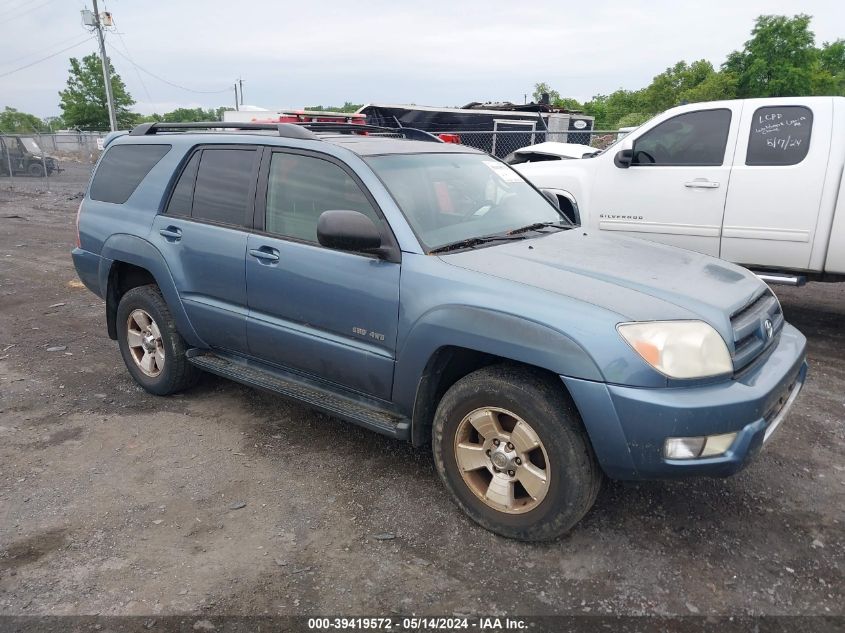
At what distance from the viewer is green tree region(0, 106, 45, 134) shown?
204 feet

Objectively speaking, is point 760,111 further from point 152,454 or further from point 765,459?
point 152,454

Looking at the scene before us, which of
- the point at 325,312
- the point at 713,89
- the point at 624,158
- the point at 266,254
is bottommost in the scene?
the point at 325,312

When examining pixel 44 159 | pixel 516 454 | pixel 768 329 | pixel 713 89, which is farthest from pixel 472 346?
pixel 713 89

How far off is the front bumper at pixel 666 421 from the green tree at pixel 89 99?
184ft

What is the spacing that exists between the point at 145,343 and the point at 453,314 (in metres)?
2.78

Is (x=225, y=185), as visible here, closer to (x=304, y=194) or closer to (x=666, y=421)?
(x=304, y=194)

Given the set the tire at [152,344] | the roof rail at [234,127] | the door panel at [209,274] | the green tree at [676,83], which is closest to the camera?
the roof rail at [234,127]

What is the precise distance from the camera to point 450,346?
2.96m

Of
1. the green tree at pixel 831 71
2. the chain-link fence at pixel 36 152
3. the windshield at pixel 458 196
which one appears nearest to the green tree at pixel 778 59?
the green tree at pixel 831 71

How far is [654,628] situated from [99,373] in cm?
448

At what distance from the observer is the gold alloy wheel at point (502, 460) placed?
2.76 meters

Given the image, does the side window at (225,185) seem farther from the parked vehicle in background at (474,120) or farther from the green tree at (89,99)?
the green tree at (89,99)

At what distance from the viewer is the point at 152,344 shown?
4527mm

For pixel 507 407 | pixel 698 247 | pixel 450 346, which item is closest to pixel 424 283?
pixel 450 346
